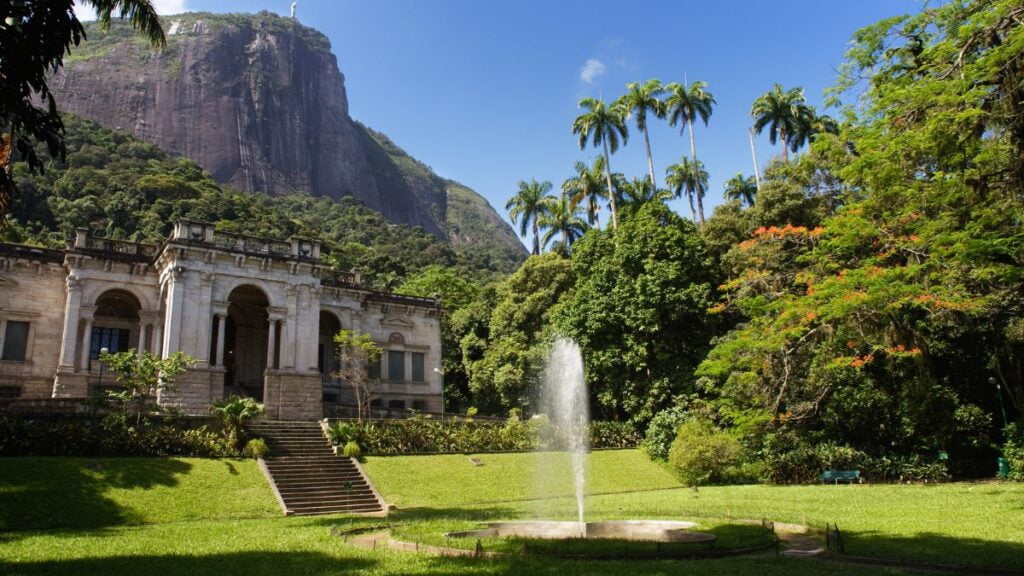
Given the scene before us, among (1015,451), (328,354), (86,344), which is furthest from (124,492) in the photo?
(1015,451)

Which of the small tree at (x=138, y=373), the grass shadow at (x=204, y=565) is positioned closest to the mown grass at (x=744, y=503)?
the grass shadow at (x=204, y=565)

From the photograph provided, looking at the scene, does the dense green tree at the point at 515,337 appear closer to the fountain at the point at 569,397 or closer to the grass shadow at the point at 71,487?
the fountain at the point at 569,397

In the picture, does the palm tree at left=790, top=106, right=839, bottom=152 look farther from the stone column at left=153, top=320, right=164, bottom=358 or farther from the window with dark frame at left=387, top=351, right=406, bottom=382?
the stone column at left=153, top=320, right=164, bottom=358

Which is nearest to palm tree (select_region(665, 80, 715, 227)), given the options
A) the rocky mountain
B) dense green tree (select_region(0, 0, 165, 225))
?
dense green tree (select_region(0, 0, 165, 225))

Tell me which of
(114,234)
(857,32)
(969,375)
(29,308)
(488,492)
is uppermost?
(114,234)

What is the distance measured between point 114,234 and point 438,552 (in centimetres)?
5588

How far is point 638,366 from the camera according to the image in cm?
3147

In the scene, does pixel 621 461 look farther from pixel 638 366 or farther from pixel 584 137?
pixel 584 137

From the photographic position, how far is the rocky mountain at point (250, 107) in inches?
4099

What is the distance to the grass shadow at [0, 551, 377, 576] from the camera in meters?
8.57

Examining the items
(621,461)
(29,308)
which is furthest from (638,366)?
(29,308)

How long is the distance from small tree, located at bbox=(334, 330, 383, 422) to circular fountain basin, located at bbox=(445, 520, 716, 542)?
1647 centimetres

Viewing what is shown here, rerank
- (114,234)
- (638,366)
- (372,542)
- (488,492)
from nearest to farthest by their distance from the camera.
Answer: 1. (372,542)
2. (488,492)
3. (638,366)
4. (114,234)

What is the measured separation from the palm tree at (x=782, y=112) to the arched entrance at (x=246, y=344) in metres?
34.8
